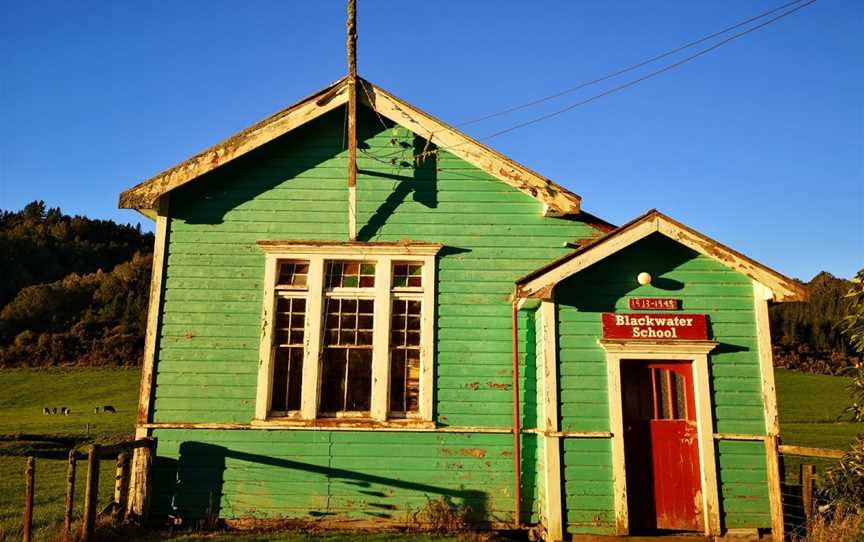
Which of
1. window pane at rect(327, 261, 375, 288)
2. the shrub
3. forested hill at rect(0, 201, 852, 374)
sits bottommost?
the shrub

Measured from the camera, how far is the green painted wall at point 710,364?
24.7 ft

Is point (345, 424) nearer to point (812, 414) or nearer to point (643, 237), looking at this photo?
point (643, 237)

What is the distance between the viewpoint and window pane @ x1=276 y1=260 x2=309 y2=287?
28.9ft

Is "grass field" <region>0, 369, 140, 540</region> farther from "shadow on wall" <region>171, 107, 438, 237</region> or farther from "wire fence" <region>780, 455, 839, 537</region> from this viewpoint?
"wire fence" <region>780, 455, 839, 537</region>

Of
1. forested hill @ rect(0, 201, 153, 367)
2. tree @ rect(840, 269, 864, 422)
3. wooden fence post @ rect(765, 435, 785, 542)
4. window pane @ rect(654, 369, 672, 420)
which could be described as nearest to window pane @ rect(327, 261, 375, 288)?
window pane @ rect(654, 369, 672, 420)

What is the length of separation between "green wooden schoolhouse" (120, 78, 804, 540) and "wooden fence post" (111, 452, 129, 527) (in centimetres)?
36

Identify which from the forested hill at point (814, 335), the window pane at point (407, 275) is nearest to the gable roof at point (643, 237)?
the window pane at point (407, 275)

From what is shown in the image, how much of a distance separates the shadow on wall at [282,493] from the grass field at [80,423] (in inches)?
16.9

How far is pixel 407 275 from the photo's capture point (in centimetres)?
886

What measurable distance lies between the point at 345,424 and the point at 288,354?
51.2 inches

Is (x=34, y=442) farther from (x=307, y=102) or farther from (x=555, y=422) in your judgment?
(x=555, y=422)

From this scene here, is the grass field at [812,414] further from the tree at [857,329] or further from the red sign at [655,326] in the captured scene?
the tree at [857,329]

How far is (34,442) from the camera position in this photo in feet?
81.4

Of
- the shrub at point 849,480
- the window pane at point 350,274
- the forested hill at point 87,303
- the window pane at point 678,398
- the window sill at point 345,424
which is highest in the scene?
the forested hill at point 87,303
